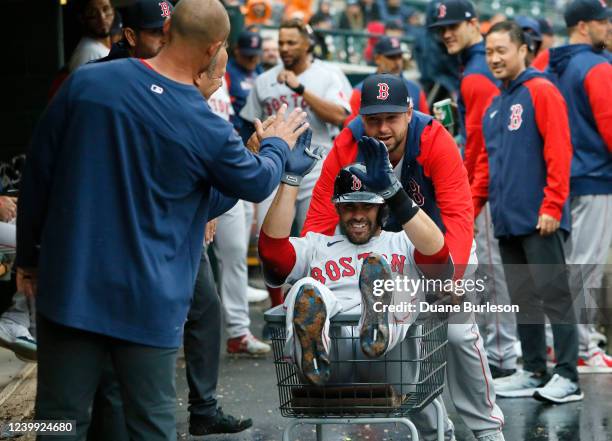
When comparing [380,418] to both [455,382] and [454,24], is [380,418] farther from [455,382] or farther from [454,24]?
[454,24]

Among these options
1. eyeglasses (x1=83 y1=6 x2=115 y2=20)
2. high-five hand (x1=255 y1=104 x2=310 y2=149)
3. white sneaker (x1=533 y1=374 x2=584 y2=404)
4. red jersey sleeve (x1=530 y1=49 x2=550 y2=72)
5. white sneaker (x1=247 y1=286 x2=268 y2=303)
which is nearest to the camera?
high-five hand (x1=255 y1=104 x2=310 y2=149)

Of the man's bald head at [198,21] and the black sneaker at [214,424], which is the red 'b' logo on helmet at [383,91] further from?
the black sneaker at [214,424]

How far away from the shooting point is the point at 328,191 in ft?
17.8

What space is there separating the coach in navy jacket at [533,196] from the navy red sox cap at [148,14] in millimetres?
2497

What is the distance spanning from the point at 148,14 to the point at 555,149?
2.77m

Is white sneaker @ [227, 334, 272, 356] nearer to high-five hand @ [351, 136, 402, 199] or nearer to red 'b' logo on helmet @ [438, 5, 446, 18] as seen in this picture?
red 'b' logo on helmet @ [438, 5, 446, 18]

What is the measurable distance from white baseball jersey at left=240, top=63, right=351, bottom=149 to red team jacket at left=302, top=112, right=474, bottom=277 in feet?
10.5

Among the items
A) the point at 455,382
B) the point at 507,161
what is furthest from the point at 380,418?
the point at 507,161

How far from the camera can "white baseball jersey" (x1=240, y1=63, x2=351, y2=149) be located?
8.70 m

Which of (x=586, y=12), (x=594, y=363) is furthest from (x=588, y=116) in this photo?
(x=594, y=363)

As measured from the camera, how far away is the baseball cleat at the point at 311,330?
4.36 meters

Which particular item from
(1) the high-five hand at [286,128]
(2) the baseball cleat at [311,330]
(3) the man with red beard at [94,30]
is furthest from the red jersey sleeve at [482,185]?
(2) the baseball cleat at [311,330]

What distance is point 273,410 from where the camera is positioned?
22.2ft

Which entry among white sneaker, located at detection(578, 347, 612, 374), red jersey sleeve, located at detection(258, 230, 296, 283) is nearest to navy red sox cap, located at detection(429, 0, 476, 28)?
white sneaker, located at detection(578, 347, 612, 374)
